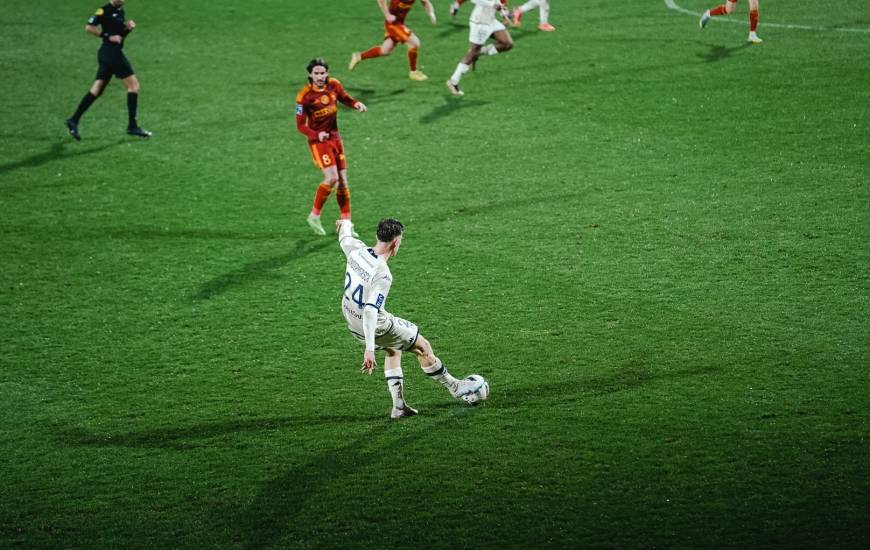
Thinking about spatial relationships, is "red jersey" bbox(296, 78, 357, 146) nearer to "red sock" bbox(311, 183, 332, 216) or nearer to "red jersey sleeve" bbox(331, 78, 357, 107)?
"red jersey sleeve" bbox(331, 78, 357, 107)

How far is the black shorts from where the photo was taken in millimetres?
15680

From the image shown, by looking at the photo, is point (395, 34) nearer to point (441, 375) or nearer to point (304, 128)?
point (304, 128)

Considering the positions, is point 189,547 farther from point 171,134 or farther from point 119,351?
point 171,134

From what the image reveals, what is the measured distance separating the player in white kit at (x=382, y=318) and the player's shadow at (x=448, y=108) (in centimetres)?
796

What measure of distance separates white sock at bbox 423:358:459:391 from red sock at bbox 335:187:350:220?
4.47 metres

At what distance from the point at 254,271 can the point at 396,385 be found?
3.78 meters

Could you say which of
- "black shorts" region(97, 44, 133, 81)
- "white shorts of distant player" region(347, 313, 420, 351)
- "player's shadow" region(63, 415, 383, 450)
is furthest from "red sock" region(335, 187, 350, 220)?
"black shorts" region(97, 44, 133, 81)

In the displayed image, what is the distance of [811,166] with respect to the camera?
1352cm

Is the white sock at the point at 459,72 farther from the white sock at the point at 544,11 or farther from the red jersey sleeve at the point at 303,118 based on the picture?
the red jersey sleeve at the point at 303,118

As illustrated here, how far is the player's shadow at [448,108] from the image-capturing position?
1639 centimetres

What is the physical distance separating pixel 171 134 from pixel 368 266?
9228mm

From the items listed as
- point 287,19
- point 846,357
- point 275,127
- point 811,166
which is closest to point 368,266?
point 846,357

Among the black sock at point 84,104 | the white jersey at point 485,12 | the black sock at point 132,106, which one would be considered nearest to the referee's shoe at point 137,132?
the black sock at point 132,106

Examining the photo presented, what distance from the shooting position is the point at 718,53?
725 inches
